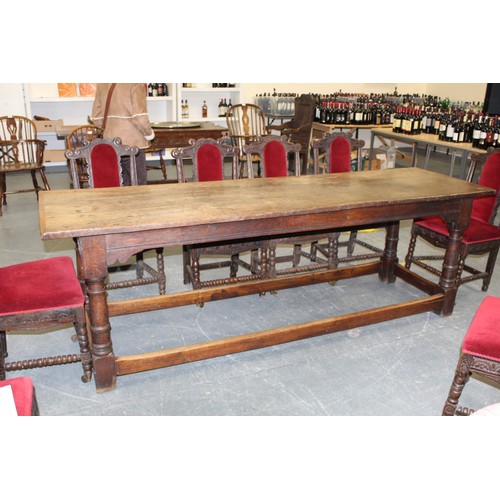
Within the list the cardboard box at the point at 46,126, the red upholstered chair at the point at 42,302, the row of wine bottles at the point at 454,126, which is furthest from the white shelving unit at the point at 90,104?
the red upholstered chair at the point at 42,302

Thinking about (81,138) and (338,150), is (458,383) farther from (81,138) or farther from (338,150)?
(81,138)

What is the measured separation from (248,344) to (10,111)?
518 centimetres

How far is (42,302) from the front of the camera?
6.71 feet

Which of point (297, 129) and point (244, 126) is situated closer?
point (244, 126)

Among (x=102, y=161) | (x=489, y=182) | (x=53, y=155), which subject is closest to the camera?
(x=102, y=161)

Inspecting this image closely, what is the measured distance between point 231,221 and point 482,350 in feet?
3.73

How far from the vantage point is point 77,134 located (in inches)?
173

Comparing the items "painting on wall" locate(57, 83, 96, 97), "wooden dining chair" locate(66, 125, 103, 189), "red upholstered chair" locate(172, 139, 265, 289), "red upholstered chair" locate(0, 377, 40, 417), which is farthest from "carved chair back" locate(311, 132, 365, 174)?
"painting on wall" locate(57, 83, 96, 97)

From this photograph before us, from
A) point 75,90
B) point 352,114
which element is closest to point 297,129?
point 352,114

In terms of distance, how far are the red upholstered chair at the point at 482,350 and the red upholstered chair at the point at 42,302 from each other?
5.25 feet

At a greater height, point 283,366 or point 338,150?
point 338,150

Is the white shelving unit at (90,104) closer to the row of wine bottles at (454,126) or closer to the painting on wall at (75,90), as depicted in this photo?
the painting on wall at (75,90)

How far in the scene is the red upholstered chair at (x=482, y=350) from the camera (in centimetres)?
185

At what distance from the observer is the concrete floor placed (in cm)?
219
